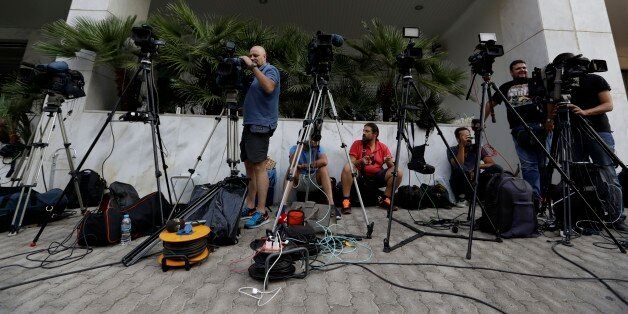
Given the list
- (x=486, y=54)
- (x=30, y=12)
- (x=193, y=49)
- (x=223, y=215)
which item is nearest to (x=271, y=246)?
(x=223, y=215)

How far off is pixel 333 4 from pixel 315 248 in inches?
243

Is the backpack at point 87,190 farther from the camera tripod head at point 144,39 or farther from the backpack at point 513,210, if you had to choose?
the backpack at point 513,210

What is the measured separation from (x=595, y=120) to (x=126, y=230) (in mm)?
4805

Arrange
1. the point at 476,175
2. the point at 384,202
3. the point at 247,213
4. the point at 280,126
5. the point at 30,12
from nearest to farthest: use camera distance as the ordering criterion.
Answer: the point at 476,175 → the point at 247,213 → the point at 384,202 → the point at 280,126 → the point at 30,12

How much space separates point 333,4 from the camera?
20.7 ft

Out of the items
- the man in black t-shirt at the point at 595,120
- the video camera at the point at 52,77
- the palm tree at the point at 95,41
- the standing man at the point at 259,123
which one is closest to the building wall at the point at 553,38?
the man in black t-shirt at the point at 595,120

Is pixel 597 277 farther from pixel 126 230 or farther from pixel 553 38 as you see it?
pixel 553 38

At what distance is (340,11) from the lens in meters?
6.56

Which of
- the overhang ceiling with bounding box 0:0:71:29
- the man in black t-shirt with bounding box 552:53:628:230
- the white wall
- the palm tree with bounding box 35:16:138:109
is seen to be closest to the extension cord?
the white wall

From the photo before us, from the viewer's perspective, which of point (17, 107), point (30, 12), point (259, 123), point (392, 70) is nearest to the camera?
point (259, 123)

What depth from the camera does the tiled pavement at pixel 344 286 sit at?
4.28 ft

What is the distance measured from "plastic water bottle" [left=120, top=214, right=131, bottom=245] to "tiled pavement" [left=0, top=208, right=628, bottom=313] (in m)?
0.14

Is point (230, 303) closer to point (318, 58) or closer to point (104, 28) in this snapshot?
point (318, 58)

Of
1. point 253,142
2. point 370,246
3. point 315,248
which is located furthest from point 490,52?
point 253,142
